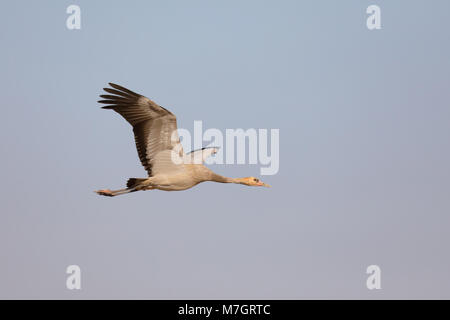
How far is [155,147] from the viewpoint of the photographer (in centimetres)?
3628

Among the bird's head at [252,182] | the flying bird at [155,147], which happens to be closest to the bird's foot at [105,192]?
the flying bird at [155,147]

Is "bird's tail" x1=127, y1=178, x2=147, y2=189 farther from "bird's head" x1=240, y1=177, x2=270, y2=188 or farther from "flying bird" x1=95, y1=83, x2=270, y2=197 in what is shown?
"bird's head" x1=240, y1=177, x2=270, y2=188

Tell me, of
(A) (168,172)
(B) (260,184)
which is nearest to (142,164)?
(A) (168,172)

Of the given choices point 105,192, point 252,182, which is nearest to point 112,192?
point 105,192

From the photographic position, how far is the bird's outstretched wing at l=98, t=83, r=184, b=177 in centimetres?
3584

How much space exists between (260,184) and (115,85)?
4984 mm

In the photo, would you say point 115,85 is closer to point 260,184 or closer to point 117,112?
point 117,112

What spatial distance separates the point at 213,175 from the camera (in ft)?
121

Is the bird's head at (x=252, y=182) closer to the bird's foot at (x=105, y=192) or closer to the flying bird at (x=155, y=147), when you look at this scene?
the flying bird at (x=155, y=147)

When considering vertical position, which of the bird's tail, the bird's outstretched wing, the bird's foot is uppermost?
the bird's outstretched wing

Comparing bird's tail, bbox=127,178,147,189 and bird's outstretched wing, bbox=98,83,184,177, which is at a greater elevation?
bird's outstretched wing, bbox=98,83,184,177

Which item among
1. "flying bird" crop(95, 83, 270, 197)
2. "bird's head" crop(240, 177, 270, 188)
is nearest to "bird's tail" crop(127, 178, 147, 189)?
"flying bird" crop(95, 83, 270, 197)
